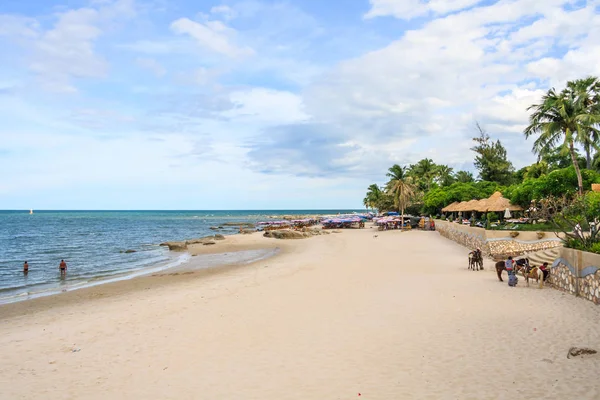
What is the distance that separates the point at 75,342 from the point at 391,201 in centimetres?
7264

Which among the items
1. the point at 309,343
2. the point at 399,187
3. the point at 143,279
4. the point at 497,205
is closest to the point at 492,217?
the point at 497,205

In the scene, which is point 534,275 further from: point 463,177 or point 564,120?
point 463,177

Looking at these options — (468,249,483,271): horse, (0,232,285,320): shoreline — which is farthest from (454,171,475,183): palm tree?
(468,249,483,271): horse

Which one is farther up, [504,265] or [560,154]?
[560,154]

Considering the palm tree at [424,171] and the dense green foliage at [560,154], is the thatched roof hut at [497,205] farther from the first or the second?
the palm tree at [424,171]

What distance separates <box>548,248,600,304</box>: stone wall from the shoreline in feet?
55.7

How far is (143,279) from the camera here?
22.5 m

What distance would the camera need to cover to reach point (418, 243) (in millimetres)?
35719

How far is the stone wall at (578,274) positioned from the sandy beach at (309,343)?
1.51ft

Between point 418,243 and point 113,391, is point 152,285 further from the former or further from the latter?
point 418,243

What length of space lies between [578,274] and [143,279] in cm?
2007

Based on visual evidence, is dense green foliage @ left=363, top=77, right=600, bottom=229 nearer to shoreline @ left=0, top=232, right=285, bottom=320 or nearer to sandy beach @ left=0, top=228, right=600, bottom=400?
sandy beach @ left=0, top=228, right=600, bottom=400

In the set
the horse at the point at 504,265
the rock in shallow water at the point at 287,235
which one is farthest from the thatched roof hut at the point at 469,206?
the horse at the point at 504,265

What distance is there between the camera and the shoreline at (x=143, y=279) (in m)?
16.8
